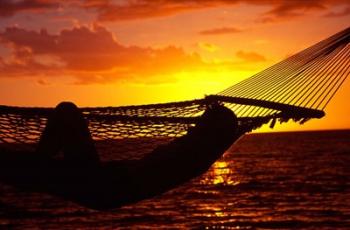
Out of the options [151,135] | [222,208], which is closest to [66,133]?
[151,135]

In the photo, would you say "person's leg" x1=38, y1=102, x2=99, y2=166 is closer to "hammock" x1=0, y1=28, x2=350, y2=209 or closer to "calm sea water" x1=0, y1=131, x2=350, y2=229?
"hammock" x1=0, y1=28, x2=350, y2=209

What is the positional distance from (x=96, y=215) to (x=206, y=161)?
17.6 m

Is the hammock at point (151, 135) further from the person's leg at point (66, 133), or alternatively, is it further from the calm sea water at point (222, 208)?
the calm sea water at point (222, 208)

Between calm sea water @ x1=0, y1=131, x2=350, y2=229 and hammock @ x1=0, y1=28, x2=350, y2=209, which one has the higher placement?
hammock @ x1=0, y1=28, x2=350, y2=209

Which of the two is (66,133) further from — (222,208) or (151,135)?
(222,208)

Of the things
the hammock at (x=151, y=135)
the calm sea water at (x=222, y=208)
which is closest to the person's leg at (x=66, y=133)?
the hammock at (x=151, y=135)

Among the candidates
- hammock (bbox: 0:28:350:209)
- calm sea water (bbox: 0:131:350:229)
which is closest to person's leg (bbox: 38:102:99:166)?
hammock (bbox: 0:28:350:209)

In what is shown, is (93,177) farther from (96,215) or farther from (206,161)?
(96,215)

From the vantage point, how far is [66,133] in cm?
357

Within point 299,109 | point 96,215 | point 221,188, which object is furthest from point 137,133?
point 221,188

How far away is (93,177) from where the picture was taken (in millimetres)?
3133

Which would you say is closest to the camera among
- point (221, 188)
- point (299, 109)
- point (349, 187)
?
point (299, 109)

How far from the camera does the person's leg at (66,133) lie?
3482mm

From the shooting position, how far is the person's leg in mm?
3482
